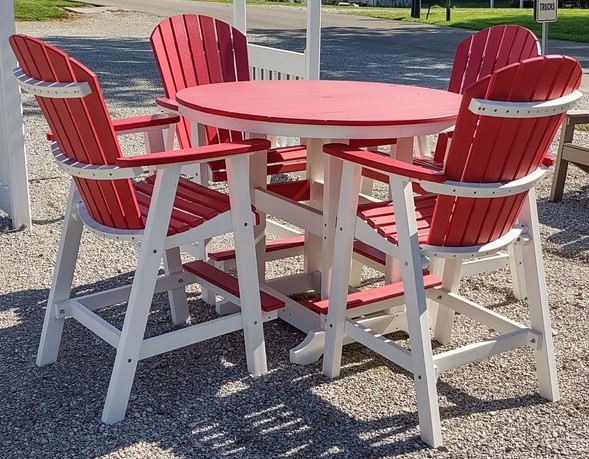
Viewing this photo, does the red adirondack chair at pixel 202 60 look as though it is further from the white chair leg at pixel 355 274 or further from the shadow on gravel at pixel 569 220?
the shadow on gravel at pixel 569 220

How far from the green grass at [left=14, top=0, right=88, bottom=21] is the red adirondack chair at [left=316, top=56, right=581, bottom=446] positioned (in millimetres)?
15249

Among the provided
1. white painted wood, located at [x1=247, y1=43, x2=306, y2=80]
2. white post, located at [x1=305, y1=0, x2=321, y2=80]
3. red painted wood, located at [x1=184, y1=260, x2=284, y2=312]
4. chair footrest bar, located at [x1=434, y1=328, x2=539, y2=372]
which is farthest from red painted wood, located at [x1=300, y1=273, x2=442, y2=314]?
white painted wood, located at [x1=247, y1=43, x2=306, y2=80]

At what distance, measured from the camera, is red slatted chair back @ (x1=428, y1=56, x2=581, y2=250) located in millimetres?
2793

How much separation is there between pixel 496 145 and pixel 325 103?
100 centimetres

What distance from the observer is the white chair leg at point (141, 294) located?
10.1 ft

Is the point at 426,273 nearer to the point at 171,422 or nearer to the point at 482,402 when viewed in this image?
the point at 482,402

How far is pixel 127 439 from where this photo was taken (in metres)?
3.00

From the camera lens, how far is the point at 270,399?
3291 millimetres

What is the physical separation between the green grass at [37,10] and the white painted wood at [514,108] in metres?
15.7

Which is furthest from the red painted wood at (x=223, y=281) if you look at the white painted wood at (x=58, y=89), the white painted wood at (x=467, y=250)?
the white painted wood at (x=58, y=89)

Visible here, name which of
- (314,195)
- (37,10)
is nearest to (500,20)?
(37,10)

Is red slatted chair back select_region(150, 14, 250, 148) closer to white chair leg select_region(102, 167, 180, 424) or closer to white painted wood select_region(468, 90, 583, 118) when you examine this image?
white chair leg select_region(102, 167, 180, 424)

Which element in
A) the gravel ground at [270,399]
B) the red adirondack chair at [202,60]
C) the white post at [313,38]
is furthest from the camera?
the white post at [313,38]

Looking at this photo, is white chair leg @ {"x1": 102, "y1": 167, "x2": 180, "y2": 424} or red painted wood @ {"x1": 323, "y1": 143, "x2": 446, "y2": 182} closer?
red painted wood @ {"x1": 323, "y1": 143, "x2": 446, "y2": 182}
